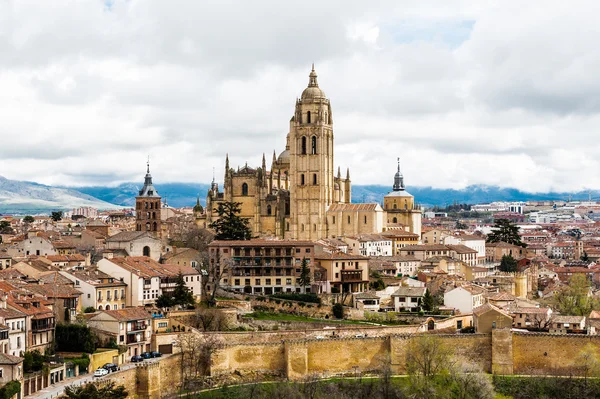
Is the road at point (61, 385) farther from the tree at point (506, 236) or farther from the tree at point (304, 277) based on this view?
the tree at point (506, 236)

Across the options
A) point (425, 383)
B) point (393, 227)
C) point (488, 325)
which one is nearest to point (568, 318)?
point (488, 325)

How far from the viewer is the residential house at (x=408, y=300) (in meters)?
64.3

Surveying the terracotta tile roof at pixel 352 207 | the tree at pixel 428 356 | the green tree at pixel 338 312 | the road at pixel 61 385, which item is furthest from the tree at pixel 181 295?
the terracotta tile roof at pixel 352 207

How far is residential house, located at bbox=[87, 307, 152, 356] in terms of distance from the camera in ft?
158

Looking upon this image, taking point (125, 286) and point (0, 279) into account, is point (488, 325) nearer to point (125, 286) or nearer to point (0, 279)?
point (125, 286)

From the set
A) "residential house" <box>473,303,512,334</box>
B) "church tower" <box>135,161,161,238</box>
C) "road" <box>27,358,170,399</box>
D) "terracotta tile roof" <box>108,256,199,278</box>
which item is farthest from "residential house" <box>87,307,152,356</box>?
"church tower" <box>135,161,161,238</box>

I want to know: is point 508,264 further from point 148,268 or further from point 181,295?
point 181,295

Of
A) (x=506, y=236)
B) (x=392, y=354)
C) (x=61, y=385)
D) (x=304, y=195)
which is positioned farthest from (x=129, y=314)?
(x=506, y=236)

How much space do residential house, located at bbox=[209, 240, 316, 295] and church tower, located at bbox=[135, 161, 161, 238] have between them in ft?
52.1

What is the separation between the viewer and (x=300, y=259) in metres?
67.0

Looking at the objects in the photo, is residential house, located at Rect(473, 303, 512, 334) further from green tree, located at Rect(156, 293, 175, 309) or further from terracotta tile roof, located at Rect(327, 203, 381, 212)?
terracotta tile roof, located at Rect(327, 203, 381, 212)

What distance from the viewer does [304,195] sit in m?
95.0

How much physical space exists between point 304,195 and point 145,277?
3957 centimetres

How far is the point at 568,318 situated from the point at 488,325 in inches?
219
